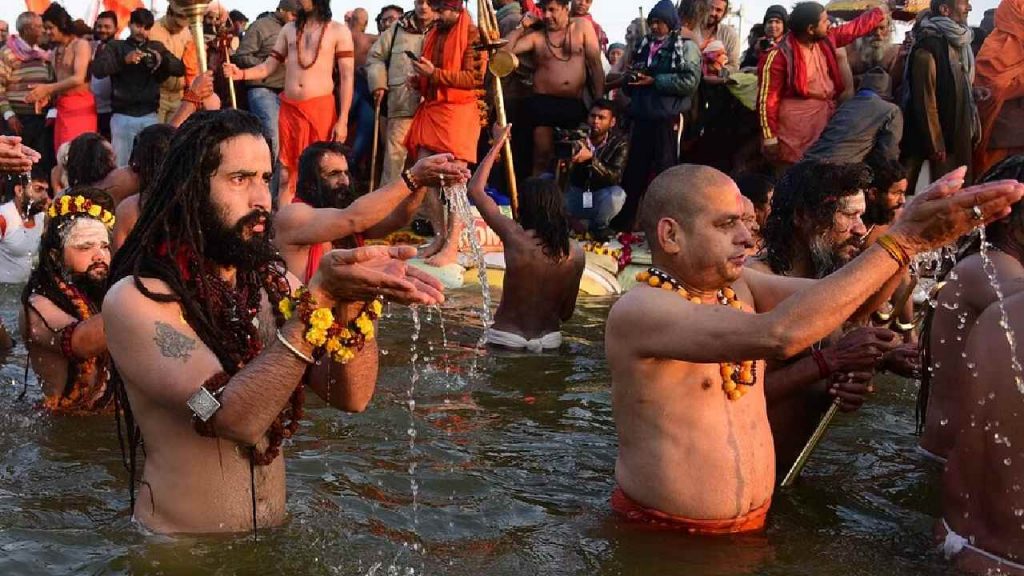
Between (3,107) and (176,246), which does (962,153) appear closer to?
(176,246)

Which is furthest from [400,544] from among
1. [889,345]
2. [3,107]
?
[3,107]

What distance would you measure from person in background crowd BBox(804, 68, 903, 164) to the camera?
2.31 meters

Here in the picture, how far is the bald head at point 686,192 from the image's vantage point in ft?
13.7

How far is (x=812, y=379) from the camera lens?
482cm

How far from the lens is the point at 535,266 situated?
8453mm

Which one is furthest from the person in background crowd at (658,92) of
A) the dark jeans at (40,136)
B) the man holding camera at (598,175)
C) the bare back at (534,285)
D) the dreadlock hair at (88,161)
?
the dark jeans at (40,136)

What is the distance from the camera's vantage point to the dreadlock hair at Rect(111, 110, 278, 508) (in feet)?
12.2

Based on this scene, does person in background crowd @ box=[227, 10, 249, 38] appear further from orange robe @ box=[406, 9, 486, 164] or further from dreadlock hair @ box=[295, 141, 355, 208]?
dreadlock hair @ box=[295, 141, 355, 208]

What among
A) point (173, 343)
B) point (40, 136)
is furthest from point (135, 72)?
point (173, 343)

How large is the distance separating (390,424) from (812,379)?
8.76 ft

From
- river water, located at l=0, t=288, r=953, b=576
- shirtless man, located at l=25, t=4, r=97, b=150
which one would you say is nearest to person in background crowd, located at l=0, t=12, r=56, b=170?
shirtless man, located at l=25, t=4, r=97, b=150

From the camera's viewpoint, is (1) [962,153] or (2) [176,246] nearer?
(2) [176,246]

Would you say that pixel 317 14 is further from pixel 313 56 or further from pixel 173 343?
pixel 173 343

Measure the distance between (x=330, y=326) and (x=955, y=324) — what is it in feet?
8.65
